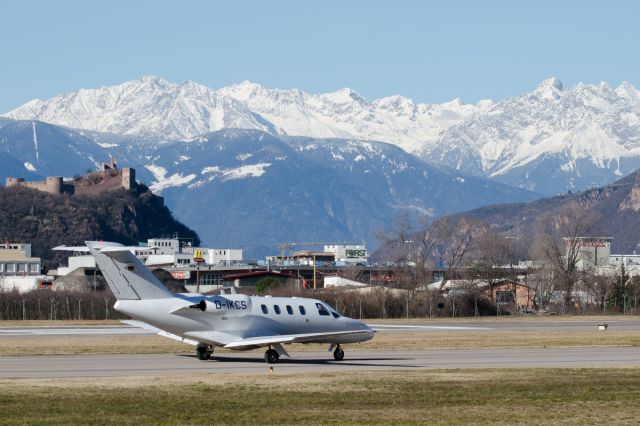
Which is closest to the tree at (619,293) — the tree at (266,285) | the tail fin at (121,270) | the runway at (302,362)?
the tree at (266,285)

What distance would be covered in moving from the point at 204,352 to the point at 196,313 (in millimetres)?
2580

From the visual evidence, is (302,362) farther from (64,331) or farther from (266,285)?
(266,285)

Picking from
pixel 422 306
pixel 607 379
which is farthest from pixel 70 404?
pixel 422 306

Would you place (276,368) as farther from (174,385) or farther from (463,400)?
(463,400)

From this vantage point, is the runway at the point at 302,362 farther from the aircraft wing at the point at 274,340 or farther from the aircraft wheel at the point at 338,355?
the aircraft wing at the point at 274,340

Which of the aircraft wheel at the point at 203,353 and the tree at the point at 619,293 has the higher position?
the tree at the point at 619,293

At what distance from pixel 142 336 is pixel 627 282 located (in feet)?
263

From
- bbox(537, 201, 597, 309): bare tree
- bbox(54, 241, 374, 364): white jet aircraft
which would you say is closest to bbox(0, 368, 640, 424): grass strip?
bbox(54, 241, 374, 364): white jet aircraft

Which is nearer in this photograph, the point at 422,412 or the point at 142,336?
the point at 422,412

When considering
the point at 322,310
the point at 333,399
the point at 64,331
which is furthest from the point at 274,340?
the point at 64,331

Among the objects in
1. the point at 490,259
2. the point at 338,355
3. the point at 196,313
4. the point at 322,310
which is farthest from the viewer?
the point at 490,259

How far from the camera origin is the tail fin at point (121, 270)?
159 feet

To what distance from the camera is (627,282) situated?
140875mm

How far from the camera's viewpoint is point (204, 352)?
51094 millimetres
